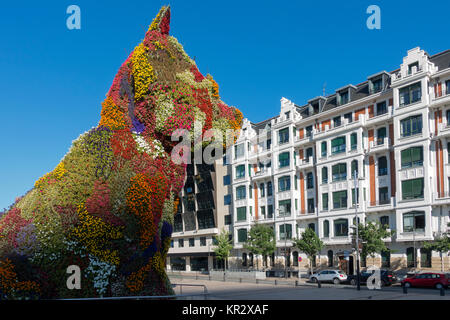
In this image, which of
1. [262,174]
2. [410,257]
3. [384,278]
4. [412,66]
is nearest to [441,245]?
[410,257]

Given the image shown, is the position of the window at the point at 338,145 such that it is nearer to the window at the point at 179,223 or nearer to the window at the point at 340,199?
the window at the point at 340,199

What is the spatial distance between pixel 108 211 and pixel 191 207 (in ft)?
184

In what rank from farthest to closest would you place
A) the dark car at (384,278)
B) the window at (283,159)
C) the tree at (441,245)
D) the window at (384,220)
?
the window at (283,159)
the window at (384,220)
the tree at (441,245)
the dark car at (384,278)

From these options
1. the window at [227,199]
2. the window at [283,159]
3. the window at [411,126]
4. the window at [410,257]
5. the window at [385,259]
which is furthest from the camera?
the window at [227,199]

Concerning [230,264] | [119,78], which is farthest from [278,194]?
[119,78]

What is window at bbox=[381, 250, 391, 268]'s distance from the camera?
41.8 meters

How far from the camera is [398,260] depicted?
40.8m

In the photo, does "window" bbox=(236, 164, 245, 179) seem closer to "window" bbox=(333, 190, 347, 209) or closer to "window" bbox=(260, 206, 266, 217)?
"window" bbox=(260, 206, 266, 217)

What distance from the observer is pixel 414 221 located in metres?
39.3

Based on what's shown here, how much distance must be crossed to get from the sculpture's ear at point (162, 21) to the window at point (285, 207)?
4011 cm

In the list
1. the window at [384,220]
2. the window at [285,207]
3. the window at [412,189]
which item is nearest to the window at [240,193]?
the window at [285,207]

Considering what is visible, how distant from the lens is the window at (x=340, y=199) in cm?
4562

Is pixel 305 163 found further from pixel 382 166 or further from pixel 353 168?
pixel 382 166

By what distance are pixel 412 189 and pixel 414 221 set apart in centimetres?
289
